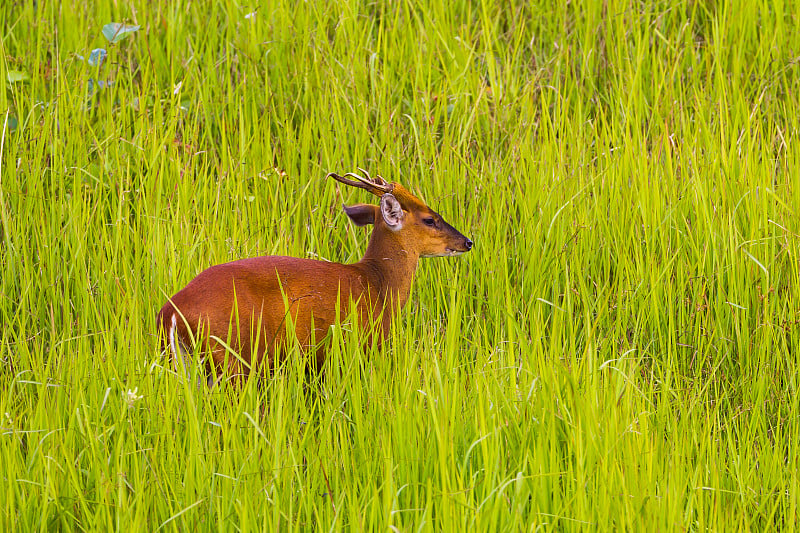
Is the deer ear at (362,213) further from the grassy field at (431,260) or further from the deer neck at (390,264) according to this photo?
the grassy field at (431,260)

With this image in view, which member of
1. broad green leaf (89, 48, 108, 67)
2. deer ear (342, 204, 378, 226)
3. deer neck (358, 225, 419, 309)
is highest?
broad green leaf (89, 48, 108, 67)

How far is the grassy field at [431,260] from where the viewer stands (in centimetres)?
274

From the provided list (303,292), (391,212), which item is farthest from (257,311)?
(391,212)

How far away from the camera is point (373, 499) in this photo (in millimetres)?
2545

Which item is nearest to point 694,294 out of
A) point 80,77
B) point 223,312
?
point 223,312

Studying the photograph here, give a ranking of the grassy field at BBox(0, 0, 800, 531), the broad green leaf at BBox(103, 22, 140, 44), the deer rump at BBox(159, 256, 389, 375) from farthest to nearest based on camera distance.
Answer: the broad green leaf at BBox(103, 22, 140, 44), the deer rump at BBox(159, 256, 389, 375), the grassy field at BBox(0, 0, 800, 531)

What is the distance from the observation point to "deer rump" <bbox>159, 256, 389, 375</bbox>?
3.39 meters

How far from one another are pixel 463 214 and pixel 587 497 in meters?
2.08

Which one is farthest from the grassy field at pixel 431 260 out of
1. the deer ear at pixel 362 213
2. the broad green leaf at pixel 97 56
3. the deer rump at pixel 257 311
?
the deer ear at pixel 362 213

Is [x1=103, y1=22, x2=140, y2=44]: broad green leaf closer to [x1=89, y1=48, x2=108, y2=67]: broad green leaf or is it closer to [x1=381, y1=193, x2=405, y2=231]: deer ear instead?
[x1=89, y1=48, x2=108, y2=67]: broad green leaf

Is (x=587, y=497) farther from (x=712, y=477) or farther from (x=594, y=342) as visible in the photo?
(x=594, y=342)

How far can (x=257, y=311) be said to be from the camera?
349cm

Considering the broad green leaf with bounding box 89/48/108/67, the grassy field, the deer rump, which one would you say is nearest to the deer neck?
the grassy field

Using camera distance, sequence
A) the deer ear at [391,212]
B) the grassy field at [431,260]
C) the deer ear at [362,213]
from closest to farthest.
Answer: the grassy field at [431,260]
the deer ear at [391,212]
the deer ear at [362,213]
